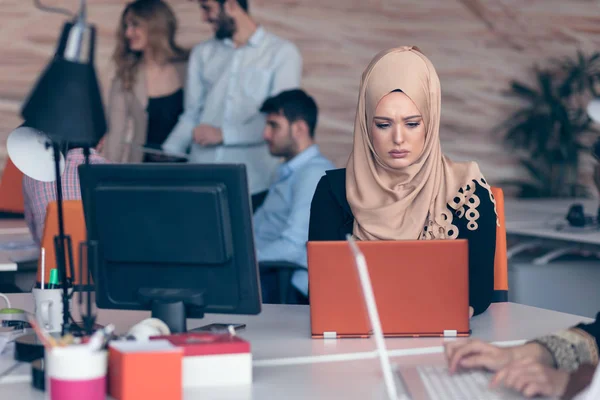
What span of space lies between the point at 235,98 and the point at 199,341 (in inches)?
125

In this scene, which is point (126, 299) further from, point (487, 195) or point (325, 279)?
point (487, 195)

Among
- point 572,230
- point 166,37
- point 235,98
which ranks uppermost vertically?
point 166,37

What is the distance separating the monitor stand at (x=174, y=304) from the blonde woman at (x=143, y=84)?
3.08 meters

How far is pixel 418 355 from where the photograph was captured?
1.65m

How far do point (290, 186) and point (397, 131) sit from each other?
4.75 ft

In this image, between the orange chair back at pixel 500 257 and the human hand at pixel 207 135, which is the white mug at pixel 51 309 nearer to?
the orange chair back at pixel 500 257

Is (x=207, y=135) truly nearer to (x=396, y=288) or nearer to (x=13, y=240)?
(x=13, y=240)

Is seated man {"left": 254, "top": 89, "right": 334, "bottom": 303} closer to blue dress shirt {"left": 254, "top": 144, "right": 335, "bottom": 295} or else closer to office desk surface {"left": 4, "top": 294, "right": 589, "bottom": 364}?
blue dress shirt {"left": 254, "top": 144, "right": 335, "bottom": 295}

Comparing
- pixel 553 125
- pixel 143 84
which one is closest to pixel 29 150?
pixel 143 84

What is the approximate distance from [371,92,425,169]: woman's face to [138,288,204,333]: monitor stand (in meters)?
0.72

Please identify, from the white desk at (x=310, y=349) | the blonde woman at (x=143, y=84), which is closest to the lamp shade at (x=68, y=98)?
the white desk at (x=310, y=349)

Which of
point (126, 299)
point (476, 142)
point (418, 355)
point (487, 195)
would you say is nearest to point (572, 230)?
point (487, 195)

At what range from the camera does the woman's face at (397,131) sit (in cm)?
216

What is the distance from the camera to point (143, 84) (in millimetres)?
4762
